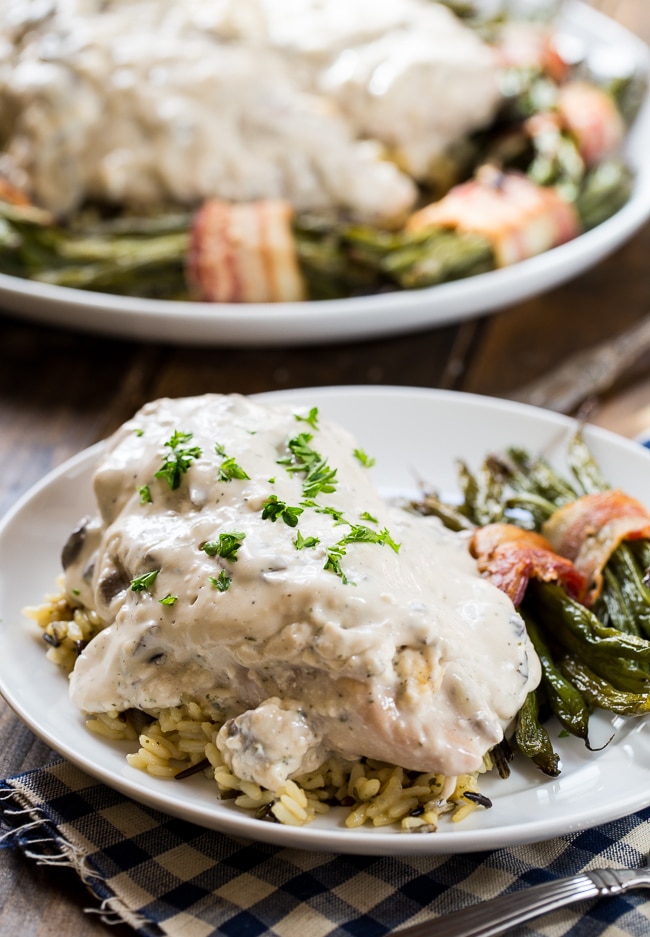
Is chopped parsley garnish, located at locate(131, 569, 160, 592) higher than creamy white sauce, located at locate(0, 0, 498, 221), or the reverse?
chopped parsley garnish, located at locate(131, 569, 160, 592)

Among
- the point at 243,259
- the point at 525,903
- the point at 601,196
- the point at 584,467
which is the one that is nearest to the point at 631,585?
the point at 584,467

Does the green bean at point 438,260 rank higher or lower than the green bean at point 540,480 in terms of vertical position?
lower

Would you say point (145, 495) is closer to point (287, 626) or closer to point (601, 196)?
point (287, 626)

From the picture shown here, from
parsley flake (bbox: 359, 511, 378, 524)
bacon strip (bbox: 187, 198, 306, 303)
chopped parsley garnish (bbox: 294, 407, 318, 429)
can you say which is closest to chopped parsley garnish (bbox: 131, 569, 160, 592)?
parsley flake (bbox: 359, 511, 378, 524)

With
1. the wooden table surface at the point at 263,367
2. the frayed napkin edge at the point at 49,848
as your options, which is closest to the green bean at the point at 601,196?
the wooden table surface at the point at 263,367

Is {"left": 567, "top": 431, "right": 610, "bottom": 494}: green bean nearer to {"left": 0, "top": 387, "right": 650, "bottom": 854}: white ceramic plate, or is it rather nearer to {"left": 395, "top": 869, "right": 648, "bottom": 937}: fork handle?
{"left": 0, "top": 387, "right": 650, "bottom": 854}: white ceramic plate

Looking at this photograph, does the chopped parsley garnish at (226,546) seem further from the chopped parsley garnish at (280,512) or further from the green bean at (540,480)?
the green bean at (540,480)
